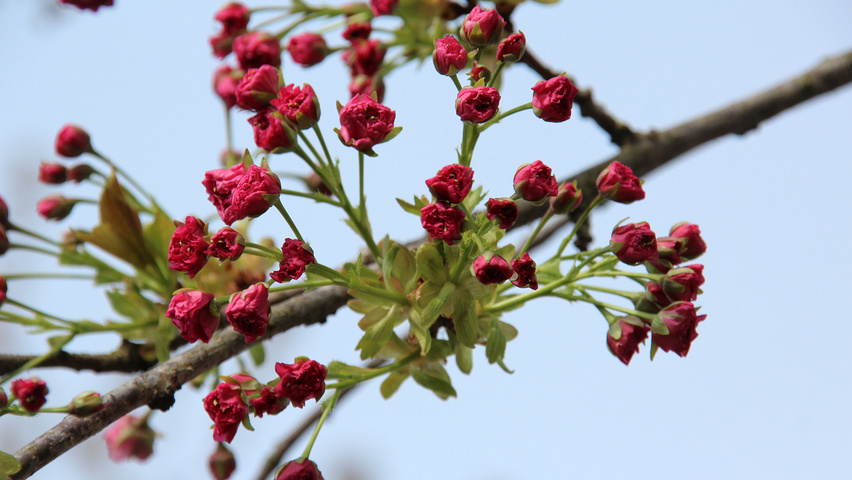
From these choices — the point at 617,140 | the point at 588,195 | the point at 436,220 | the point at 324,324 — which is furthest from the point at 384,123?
the point at 617,140

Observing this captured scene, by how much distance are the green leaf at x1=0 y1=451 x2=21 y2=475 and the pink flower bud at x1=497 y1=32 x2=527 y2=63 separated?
78 cm

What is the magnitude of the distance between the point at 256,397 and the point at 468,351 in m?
0.32

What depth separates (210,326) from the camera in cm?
90

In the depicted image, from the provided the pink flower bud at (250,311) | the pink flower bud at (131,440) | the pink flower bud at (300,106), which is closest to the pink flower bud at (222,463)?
the pink flower bud at (131,440)

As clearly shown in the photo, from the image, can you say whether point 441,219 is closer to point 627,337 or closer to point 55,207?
point 627,337

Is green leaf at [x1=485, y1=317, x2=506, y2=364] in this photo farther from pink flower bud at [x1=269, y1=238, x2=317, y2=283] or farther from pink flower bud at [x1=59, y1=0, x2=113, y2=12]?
pink flower bud at [x1=59, y1=0, x2=113, y2=12]

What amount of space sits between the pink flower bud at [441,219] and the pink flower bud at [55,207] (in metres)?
1.03

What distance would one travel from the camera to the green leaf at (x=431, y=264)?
37.4 inches

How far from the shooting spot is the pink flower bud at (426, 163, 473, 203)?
83 centimetres

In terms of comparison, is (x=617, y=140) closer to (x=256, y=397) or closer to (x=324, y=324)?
(x=324, y=324)

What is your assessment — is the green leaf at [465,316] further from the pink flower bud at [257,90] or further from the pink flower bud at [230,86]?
the pink flower bud at [230,86]

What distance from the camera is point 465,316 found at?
0.98 metres

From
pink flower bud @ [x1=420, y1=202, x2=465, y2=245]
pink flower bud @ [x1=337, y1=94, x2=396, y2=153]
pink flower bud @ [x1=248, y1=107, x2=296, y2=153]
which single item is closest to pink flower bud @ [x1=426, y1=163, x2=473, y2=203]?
pink flower bud @ [x1=420, y1=202, x2=465, y2=245]

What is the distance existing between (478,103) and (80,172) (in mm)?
1014
